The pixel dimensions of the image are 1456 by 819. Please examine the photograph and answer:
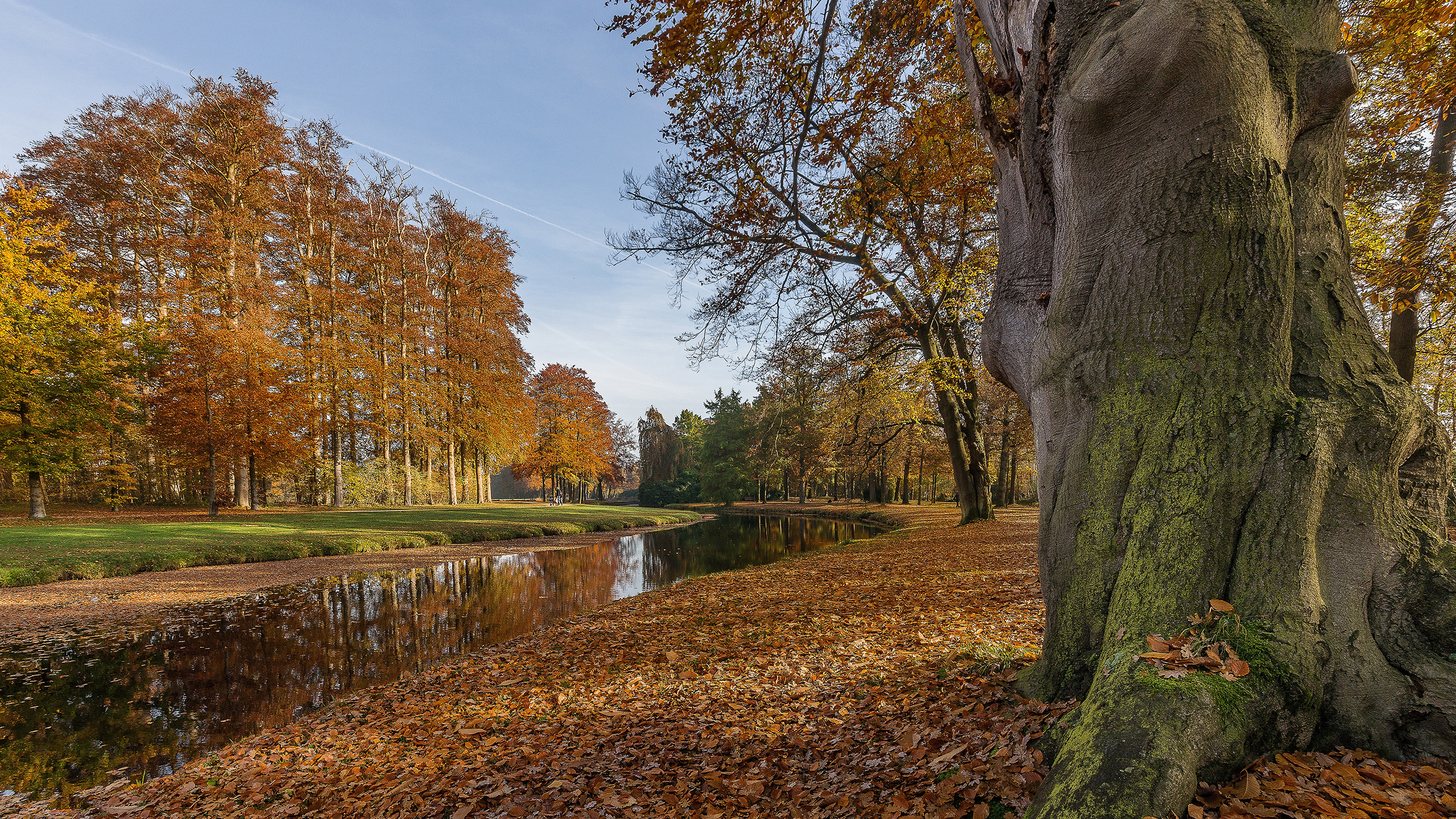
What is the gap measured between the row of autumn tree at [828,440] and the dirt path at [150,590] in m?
11.4

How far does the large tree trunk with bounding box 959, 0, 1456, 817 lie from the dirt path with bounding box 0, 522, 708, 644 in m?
13.4

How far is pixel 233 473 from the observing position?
23594 millimetres

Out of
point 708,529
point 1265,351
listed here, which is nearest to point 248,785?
point 1265,351

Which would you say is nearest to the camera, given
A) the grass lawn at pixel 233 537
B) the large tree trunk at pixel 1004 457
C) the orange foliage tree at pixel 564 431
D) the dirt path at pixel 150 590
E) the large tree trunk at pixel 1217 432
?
the large tree trunk at pixel 1217 432

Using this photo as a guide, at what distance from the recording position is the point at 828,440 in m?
24.1

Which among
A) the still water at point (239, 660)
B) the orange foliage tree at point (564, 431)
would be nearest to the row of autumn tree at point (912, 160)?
the still water at point (239, 660)

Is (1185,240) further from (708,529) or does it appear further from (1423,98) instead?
(708,529)

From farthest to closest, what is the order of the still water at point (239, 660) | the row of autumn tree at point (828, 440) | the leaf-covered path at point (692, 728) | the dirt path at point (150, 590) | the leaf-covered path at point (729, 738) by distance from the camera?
the row of autumn tree at point (828, 440)
the dirt path at point (150, 590)
the still water at point (239, 660)
the leaf-covered path at point (692, 728)
the leaf-covered path at point (729, 738)

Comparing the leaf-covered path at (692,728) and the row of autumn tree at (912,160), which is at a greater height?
the row of autumn tree at (912,160)

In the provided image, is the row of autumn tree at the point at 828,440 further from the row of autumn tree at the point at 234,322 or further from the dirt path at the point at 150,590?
the row of autumn tree at the point at 234,322

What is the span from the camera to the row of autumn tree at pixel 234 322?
17.5 meters

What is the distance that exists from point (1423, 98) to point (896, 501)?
135 feet

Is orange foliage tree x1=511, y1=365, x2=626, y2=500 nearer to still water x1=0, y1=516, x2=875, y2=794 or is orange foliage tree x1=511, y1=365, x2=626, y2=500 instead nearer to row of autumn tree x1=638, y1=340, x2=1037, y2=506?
row of autumn tree x1=638, y1=340, x2=1037, y2=506

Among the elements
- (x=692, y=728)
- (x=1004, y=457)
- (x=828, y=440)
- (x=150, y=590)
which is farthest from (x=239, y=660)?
(x=1004, y=457)
